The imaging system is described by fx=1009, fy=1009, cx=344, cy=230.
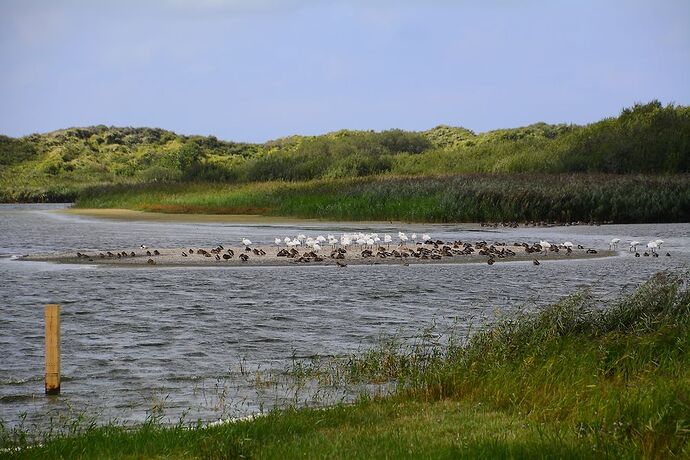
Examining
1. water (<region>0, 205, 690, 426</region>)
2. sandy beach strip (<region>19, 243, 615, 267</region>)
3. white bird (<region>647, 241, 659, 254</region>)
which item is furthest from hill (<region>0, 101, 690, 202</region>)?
sandy beach strip (<region>19, 243, 615, 267</region>)

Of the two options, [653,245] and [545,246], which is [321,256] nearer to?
[545,246]

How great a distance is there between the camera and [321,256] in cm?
2609

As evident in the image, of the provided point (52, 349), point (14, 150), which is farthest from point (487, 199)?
point (14, 150)

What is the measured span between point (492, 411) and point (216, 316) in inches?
327

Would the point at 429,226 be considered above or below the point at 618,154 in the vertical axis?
below

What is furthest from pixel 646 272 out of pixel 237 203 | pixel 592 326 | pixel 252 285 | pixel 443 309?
pixel 237 203

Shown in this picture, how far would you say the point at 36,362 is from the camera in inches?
497

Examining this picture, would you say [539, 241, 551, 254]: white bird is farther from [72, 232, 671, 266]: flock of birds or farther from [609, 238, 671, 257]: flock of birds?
[609, 238, 671, 257]: flock of birds

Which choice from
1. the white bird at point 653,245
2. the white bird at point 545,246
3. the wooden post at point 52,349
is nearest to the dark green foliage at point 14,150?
the white bird at point 545,246

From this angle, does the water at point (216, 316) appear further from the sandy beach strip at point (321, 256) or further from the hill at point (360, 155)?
the hill at point (360, 155)

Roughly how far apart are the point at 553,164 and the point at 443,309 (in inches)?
1747

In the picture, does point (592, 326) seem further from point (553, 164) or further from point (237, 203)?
point (553, 164)

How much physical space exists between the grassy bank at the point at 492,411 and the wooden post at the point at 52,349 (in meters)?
1.45

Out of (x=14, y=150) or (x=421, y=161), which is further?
(x=14, y=150)
